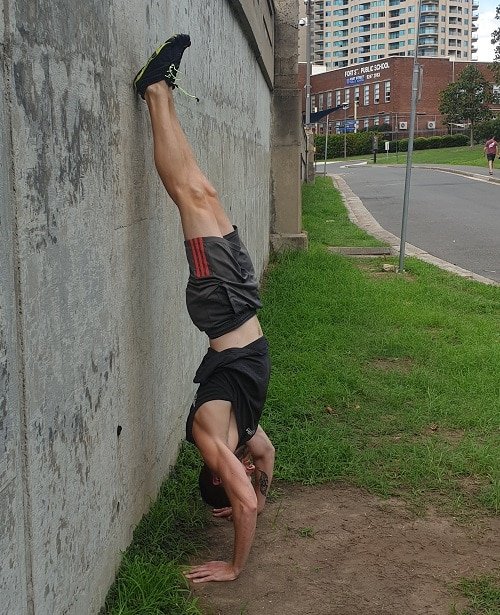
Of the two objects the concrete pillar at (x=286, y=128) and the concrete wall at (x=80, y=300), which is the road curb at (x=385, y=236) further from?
the concrete wall at (x=80, y=300)

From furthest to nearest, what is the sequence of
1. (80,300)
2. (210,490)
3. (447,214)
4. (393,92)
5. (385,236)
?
1. (393,92)
2. (447,214)
3. (385,236)
4. (210,490)
5. (80,300)

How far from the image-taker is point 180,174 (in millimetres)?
3367

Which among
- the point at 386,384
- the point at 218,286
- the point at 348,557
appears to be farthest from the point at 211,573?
the point at 386,384

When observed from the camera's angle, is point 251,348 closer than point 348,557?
Yes

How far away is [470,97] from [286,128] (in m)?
60.7

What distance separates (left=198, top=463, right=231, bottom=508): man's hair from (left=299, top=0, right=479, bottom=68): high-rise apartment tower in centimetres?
13835

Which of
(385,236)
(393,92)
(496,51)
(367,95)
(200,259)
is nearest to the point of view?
(200,259)

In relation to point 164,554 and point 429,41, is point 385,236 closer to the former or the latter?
point 164,554

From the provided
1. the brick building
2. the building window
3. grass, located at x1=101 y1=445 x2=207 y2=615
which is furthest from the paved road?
the building window

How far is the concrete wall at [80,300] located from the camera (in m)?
1.99

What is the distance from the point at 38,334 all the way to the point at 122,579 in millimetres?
1332

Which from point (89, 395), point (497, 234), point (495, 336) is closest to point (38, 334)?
point (89, 395)

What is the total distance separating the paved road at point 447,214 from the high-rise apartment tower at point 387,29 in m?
111

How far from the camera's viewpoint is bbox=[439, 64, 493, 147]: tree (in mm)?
67875
